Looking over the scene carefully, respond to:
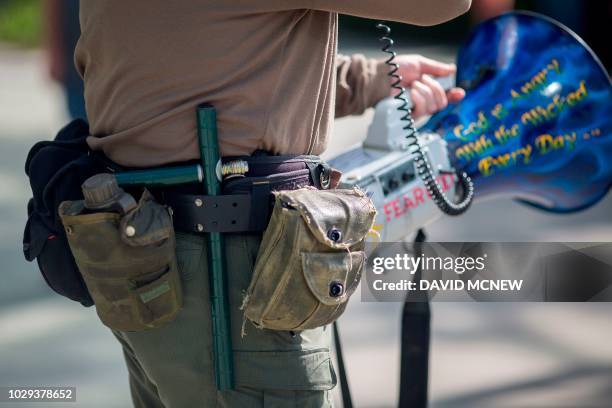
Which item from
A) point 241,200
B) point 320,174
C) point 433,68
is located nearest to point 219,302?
point 241,200

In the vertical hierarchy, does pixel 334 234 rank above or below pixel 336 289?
above

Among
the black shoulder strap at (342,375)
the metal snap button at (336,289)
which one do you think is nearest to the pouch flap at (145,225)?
the metal snap button at (336,289)

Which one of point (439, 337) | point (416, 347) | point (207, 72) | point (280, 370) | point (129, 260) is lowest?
point (439, 337)

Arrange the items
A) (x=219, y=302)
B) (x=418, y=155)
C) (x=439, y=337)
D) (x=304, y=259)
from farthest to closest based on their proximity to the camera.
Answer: (x=439, y=337), (x=418, y=155), (x=219, y=302), (x=304, y=259)

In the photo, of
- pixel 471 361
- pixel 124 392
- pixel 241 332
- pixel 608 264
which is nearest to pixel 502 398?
→ pixel 471 361

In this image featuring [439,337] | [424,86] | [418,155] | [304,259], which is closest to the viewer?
[304,259]

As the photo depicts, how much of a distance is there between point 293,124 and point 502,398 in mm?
2185

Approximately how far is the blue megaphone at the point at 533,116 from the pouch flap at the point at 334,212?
0.85 m

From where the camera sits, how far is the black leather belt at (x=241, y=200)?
1.94 metres

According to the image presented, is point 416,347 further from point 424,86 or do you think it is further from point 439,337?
point 439,337

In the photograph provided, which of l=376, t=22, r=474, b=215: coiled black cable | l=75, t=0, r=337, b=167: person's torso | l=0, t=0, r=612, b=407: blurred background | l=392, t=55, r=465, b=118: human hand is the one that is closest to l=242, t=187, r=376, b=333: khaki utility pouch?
l=75, t=0, r=337, b=167: person's torso

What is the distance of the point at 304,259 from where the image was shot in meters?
1.85

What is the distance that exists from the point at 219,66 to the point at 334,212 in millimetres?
358

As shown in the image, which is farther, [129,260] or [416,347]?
A: [416,347]
